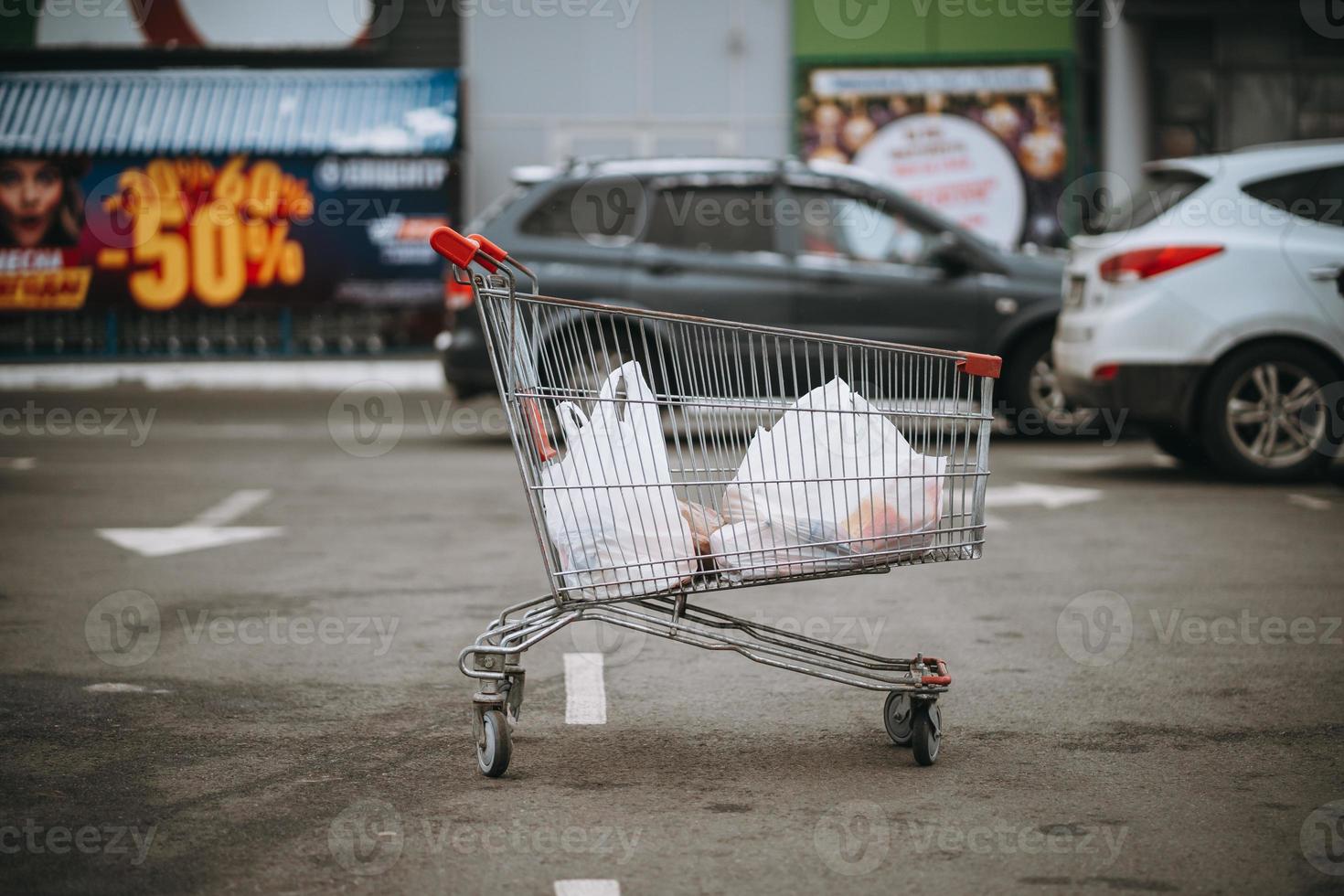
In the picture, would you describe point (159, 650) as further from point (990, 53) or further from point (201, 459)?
point (990, 53)

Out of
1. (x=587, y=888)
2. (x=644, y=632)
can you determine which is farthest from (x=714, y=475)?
(x=587, y=888)

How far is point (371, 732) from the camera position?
452 centimetres

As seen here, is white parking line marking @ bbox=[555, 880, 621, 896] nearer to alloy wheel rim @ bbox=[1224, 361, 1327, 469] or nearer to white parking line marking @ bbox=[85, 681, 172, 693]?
white parking line marking @ bbox=[85, 681, 172, 693]

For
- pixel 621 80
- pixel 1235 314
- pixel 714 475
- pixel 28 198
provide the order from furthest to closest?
pixel 621 80 → pixel 28 198 → pixel 1235 314 → pixel 714 475

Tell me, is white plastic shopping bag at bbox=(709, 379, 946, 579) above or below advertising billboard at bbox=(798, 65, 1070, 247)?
below

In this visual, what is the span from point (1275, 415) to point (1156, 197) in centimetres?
139

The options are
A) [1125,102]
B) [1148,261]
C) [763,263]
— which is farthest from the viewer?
[1125,102]

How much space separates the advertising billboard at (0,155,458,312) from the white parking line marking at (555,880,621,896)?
1725 centimetres

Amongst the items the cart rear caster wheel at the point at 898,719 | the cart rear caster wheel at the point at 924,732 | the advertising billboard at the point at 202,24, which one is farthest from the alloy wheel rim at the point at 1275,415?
the advertising billboard at the point at 202,24

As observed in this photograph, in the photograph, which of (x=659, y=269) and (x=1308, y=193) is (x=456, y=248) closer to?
(x=1308, y=193)

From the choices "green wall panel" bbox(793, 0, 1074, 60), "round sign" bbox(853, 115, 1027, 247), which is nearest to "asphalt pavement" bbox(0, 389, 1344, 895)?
"round sign" bbox(853, 115, 1027, 247)

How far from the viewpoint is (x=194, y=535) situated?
8102mm

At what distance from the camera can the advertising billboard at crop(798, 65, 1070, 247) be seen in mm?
20562

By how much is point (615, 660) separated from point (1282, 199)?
5.61 metres
